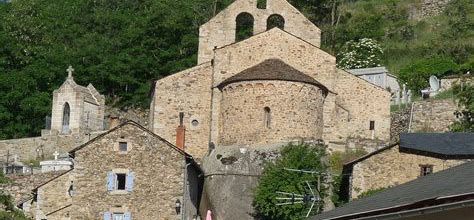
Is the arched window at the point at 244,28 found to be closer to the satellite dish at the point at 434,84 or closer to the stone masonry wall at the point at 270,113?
the satellite dish at the point at 434,84

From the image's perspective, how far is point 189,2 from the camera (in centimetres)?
7212

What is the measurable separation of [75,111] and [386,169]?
22.0m

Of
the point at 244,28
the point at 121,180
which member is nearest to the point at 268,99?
the point at 121,180

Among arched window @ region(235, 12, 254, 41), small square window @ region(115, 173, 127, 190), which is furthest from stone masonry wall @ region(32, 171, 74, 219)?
arched window @ region(235, 12, 254, 41)

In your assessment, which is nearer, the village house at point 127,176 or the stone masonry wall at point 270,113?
the village house at point 127,176

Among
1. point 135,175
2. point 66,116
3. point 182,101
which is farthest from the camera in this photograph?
point 66,116

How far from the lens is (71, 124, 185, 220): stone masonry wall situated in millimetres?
A: 37000

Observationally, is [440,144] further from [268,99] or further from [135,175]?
[135,175]

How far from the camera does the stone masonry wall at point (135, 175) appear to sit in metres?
37.0

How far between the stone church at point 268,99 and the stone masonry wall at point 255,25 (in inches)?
10.3

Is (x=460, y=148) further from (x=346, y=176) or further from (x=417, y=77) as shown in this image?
(x=417, y=77)

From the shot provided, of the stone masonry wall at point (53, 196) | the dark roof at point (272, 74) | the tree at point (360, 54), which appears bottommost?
the stone masonry wall at point (53, 196)

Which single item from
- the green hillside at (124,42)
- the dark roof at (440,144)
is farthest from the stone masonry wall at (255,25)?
the dark roof at (440,144)

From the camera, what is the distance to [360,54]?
2520 inches
